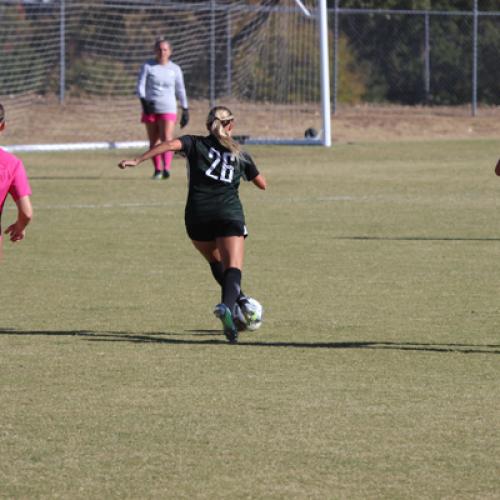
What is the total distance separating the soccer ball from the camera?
9.47 m

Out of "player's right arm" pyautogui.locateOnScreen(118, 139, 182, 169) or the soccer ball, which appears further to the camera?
"player's right arm" pyautogui.locateOnScreen(118, 139, 182, 169)

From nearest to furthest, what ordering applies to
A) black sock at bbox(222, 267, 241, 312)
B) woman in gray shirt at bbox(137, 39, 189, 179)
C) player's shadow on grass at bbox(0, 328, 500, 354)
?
player's shadow on grass at bbox(0, 328, 500, 354)
black sock at bbox(222, 267, 241, 312)
woman in gray shirt at bbox(137, 39, 189, 179)

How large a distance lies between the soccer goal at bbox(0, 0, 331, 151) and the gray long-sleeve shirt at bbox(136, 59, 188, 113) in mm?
8442

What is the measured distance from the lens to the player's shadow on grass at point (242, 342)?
927 centimetres

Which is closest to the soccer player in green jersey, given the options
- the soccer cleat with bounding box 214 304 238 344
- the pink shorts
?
the soccer cleat with bounding box 214 304 238 344

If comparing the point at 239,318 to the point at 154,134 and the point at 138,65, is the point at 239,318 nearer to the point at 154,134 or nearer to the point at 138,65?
the point at 154,134

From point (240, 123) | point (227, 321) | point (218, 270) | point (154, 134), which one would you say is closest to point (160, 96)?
point (154, 134)

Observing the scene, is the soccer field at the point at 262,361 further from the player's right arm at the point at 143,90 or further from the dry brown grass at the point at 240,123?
the dry brown grass at the point at 240,123

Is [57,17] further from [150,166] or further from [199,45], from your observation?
[150,166]

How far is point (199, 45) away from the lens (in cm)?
3366

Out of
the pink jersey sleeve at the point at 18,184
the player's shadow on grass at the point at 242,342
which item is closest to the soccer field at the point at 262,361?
the player's shadow on grass at the point at 242,342

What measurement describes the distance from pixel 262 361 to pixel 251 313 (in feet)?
2.16

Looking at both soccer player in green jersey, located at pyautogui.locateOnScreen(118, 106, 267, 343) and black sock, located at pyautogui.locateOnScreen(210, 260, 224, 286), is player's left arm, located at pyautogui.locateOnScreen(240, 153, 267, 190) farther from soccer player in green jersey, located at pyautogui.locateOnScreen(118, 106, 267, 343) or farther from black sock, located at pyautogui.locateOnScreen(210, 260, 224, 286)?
black sock, located at pyautogui.locateOnScreen(210, 260, 224, 286)

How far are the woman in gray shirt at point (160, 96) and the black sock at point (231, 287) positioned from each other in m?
13.1
